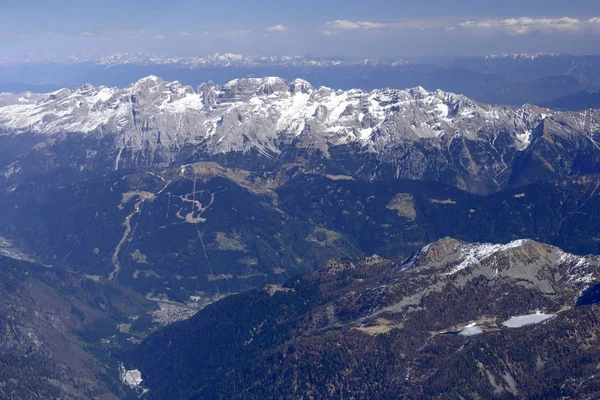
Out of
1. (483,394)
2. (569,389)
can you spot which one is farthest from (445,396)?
(569,389)

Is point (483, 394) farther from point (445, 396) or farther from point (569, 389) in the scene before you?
point (569, 389)

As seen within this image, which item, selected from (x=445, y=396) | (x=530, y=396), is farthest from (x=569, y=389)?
(x=445, y=396)

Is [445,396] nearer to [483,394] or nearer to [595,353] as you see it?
[483,394]

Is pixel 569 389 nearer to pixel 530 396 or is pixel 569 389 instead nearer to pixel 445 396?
pixel 530 396

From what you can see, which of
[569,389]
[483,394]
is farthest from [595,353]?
[483,394]
